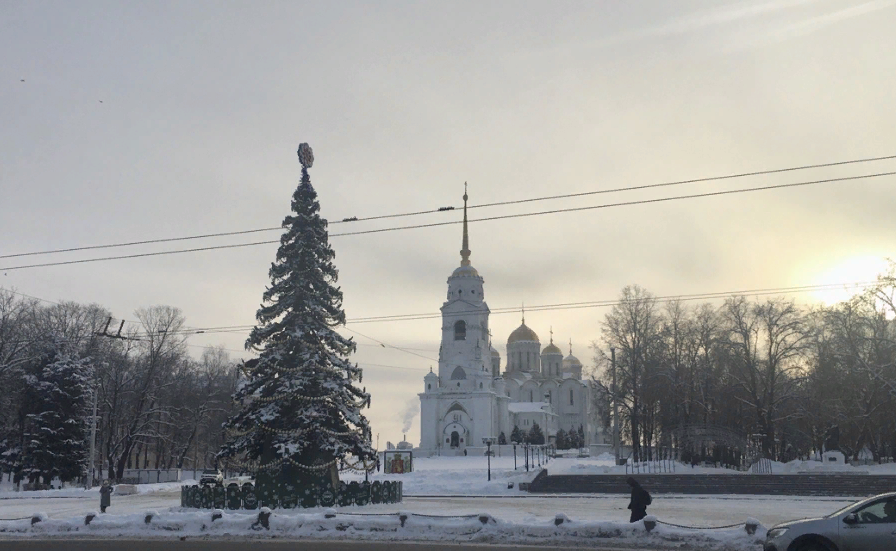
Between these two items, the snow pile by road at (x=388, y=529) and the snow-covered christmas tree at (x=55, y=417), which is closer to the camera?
the snow pile by road at (x=388, y=529)

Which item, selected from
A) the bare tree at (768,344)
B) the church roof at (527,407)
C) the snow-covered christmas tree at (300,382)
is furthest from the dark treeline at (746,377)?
the church roof at (527,407)

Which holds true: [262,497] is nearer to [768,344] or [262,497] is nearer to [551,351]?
[768,344]

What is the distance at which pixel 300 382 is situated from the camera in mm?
28547

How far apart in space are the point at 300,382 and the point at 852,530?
2003cm

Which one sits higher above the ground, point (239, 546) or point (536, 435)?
point (536, 435)

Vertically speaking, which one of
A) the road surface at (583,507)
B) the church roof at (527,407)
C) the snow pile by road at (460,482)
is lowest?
the snow pile by road at (460,482)

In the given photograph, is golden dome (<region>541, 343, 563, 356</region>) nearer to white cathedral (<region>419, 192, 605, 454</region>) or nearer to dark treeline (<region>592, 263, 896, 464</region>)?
white cathedral (<region>419, 192, 605, 454</region>)

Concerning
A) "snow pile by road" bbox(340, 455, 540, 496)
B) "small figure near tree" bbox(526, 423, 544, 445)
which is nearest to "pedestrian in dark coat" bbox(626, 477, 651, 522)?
"snow pile by road" bbox(340, 455, 540, 496)

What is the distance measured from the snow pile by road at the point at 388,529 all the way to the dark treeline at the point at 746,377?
29497mm

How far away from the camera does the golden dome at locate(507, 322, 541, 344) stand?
11531 cm

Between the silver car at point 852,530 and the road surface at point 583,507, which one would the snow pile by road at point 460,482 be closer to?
the road surface at point 583,507

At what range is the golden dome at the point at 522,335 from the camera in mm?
115312

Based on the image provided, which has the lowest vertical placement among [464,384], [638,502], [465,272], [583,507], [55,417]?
[583,507]

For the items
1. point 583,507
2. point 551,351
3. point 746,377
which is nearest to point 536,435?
point 551,351
